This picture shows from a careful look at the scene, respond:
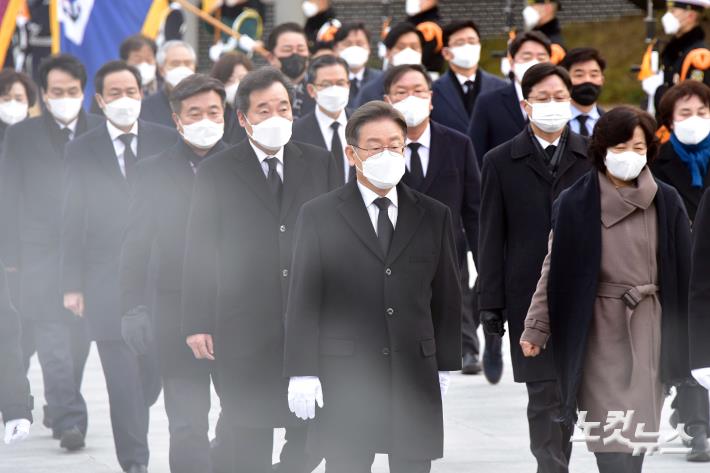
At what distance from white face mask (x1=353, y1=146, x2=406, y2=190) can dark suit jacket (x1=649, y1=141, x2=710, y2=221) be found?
292cm

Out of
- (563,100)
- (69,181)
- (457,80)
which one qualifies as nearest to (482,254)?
(563,100)

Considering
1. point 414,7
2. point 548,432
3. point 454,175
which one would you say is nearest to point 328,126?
point 454,175

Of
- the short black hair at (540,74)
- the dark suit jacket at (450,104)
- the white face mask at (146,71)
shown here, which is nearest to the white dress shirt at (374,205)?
the short black hair at (540,74)

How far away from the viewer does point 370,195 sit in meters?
6.91

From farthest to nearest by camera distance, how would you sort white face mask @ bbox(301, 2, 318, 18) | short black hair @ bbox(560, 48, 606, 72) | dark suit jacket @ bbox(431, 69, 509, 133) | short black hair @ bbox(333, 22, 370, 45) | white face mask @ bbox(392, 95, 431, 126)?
1. white face mask @ bbox(301, 2, 318, 18)
2. short black hair @ bbox(333, 22, 370, 45)
3. dark suit jacket @ bbox(431, 69, 509, 133)
4. short black hair @ bbox(560, 48, 606, 72)
5. white face mask @ bbox(392, 95, 431, 126)

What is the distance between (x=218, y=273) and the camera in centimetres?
759

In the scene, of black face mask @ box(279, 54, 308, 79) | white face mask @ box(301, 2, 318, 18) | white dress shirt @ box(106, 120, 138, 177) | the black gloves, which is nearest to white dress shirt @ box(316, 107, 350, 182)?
white dress shirt @ box(106, 120, 138, 177)

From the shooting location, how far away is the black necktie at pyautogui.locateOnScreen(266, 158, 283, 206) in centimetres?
766

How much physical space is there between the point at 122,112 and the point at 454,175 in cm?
186

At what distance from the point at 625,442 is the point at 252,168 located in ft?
6.38

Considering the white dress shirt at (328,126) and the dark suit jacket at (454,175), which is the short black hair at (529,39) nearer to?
the white dress shirt at (328,126)

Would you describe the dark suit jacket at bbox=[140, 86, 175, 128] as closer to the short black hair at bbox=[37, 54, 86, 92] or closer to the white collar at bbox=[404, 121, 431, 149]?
the short black hair at bbox=[37, 54, 86, 92]


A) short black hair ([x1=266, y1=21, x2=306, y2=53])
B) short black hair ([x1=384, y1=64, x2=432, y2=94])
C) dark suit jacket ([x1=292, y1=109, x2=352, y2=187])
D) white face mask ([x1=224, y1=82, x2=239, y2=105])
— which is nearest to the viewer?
short black hair ([x1=384, y1=64, x2=432, y2=94])

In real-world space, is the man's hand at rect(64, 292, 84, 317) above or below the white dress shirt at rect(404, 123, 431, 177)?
below
